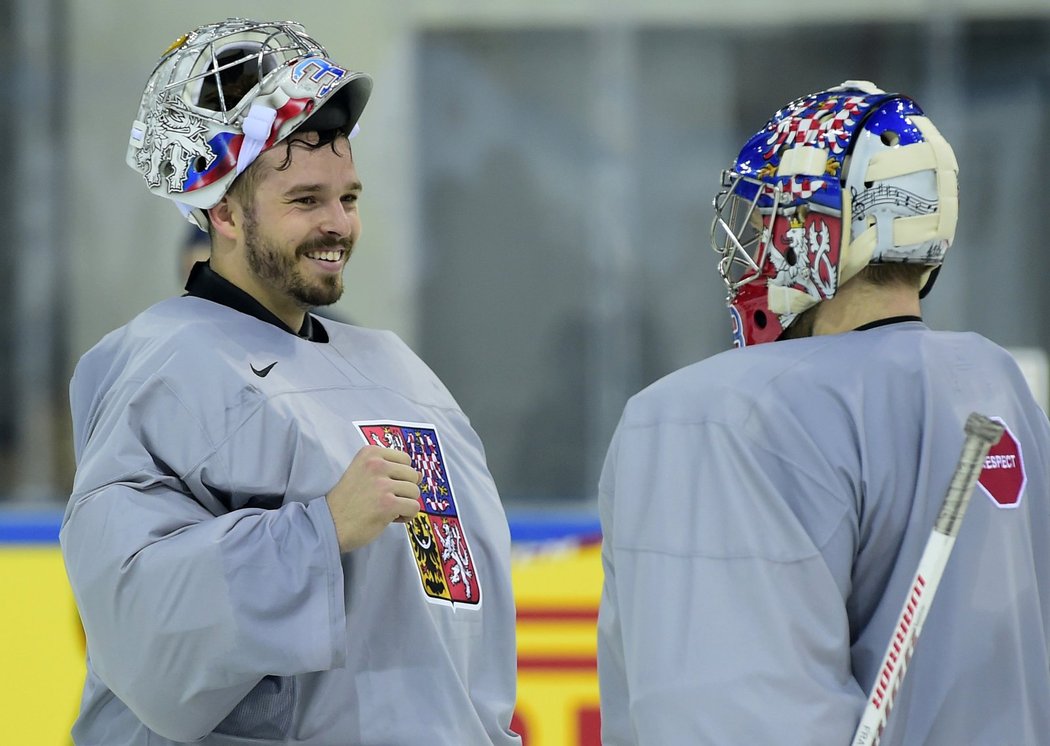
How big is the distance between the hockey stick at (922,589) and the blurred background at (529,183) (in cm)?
420

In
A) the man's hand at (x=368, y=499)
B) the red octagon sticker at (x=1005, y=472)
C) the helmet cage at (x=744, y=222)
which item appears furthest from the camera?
the man's hand at (x=368, y=499)

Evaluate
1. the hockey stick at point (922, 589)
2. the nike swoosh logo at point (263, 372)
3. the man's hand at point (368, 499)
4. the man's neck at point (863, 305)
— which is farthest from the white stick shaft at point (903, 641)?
the nike swoosh logo at point (263, 372)

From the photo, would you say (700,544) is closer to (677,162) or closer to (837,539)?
(837,539)

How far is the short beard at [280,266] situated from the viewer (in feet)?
7.06

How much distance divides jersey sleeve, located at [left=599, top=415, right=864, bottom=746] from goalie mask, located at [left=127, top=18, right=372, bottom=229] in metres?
0.77

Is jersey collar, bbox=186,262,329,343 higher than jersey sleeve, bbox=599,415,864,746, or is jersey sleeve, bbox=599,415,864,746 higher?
jersey collar, bbox=186,262,329,343

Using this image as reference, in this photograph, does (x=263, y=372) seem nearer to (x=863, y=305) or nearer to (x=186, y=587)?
(x=186, y=587)

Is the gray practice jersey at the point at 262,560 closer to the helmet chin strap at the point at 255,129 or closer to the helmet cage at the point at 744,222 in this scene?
the helmet chin strap at the point at 255,129

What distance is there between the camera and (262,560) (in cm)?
186

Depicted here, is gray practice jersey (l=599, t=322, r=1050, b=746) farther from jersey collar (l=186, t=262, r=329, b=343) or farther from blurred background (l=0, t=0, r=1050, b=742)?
blurred background (l=0, t=0, r=1050, b=742)

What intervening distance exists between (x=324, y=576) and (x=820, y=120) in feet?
2.75

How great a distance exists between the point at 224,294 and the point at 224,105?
0.27 m

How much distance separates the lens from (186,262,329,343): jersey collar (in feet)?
7.11

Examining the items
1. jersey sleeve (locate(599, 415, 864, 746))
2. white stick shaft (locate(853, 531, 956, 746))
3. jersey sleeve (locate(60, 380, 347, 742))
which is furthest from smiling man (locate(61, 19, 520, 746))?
white stick shaft (locate(853, 531, 956, 746))
